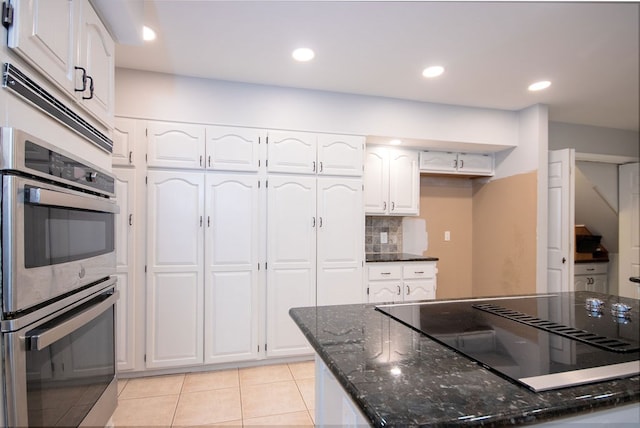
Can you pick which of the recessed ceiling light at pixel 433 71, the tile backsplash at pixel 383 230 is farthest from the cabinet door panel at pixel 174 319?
the recessed ceiling light at pixel 433 71

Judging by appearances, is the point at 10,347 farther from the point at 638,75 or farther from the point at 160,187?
the point at 160,187

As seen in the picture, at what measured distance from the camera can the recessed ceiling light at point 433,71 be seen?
7.91 feet

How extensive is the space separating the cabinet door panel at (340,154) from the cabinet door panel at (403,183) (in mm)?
541

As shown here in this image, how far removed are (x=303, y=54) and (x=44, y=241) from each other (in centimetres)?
190

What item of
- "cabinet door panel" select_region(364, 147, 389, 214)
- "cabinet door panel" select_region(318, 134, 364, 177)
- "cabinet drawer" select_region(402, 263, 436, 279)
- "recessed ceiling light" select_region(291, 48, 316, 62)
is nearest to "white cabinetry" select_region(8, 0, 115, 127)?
"recessed ceiling light" select_region(291, 48, 316, 62)

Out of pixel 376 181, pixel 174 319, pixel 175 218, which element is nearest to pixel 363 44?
pixel 376 181

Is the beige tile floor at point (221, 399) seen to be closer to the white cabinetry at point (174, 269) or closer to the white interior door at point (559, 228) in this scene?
the white cabinetry at point (174, 269)

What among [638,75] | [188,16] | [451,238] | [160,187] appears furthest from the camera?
[451,238]

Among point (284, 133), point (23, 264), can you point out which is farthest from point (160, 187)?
point (23, 264)

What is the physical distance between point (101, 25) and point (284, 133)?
1.47 m

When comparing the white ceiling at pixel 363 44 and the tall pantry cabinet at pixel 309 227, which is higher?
the white ceiling at pixel 363 44

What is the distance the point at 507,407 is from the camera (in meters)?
0.59

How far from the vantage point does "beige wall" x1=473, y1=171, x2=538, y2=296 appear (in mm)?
3096

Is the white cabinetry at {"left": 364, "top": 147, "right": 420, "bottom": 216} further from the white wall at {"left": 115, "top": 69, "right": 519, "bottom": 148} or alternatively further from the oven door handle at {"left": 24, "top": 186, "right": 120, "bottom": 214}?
the oven door handle at {"left": 24, "top": 186, "right": 120, "bottom": 214}
